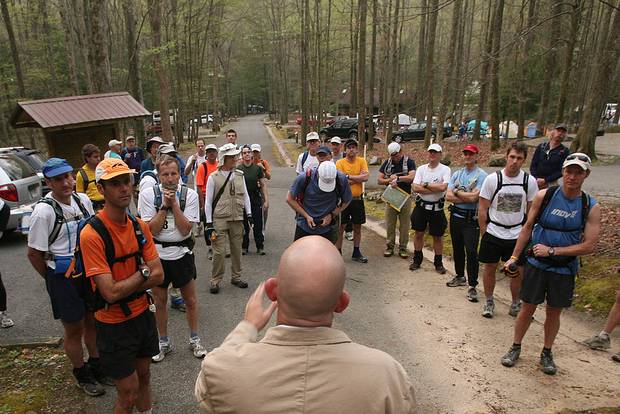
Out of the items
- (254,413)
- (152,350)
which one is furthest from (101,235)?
(254,413)

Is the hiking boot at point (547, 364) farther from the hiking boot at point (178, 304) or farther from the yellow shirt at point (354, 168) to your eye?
the hiking boot at point (178, 304)

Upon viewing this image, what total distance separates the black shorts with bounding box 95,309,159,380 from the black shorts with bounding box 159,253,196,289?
1.14m

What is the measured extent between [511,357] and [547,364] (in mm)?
314

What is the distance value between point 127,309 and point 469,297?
4470mm

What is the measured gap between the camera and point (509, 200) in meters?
4.80

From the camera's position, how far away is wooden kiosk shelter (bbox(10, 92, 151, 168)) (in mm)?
10656

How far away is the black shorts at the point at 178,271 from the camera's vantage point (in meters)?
4.08

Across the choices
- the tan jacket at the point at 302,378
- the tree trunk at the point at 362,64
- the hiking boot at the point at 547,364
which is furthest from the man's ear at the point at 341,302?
the tree trunk at the point at 362,64

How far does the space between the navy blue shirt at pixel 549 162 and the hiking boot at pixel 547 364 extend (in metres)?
3.50

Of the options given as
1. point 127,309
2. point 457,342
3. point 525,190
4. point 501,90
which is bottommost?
point 457,342

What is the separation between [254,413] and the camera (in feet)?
4.30

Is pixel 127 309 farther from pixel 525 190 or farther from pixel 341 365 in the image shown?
pixel 525 190

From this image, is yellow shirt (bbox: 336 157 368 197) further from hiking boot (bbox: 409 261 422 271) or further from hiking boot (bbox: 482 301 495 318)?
hiking boot (bbox: 482 301 495 318)

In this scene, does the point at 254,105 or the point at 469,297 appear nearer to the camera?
the point at 469,297
